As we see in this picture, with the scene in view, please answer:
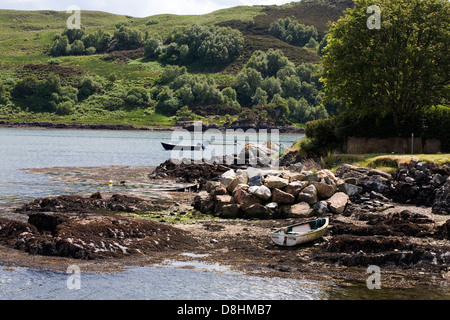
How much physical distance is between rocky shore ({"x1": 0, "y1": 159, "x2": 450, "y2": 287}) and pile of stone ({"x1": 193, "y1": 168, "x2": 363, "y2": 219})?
0.05 metres

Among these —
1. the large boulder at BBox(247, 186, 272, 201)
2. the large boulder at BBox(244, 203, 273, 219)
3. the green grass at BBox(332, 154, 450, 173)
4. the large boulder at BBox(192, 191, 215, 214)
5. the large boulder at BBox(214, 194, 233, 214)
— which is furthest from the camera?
the green grass at BBox(332, 154, 450, 173)

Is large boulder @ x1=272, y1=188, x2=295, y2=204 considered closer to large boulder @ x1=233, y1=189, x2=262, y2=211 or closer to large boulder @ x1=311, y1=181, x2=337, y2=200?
large boulder @ x1=233, y1=189, x2=262, y2=211

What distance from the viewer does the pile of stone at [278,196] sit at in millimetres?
25984

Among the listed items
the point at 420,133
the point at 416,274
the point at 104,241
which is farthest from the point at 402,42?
the point at 104,241

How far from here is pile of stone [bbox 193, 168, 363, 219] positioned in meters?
26.0

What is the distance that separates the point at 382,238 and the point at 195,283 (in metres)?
7.05

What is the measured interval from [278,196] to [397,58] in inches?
609

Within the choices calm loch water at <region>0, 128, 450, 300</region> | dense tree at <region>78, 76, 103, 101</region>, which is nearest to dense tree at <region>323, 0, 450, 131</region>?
calm loch water at <region>0, 128, 450, 300</region>

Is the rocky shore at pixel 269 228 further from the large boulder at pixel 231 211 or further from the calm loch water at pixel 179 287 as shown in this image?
the calm loch water at pixel 179 287

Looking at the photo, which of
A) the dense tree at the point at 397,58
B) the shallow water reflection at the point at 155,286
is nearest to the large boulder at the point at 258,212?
the shallow water reflection at the point at 155,286

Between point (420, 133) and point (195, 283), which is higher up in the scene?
point (420, 133)

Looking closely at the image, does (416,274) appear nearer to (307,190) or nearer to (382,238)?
(382,238)
